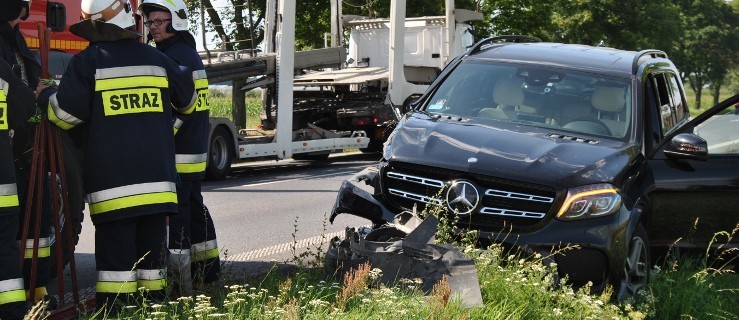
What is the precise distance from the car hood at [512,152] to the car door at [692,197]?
378 millimetres

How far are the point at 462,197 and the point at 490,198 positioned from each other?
165 millimetres

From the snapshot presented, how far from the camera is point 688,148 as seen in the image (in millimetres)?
6980

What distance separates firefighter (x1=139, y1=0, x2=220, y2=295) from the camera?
21.1 ft

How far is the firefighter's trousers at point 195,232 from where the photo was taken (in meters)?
6.41

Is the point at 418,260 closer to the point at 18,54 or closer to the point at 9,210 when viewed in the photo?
the point at 9,210

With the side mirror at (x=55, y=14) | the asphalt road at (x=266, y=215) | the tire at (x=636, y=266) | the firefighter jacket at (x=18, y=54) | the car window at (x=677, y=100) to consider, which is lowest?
the asphalt road at (x=266, y=215)

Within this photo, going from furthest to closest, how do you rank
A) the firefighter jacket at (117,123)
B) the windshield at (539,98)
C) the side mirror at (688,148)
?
the windshield at (539,98) → the side mirror at (688,148) → the firefighter jacket at (117,123)

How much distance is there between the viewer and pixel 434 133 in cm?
702

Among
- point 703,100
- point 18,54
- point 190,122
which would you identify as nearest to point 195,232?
point 190,122

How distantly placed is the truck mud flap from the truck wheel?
950cm

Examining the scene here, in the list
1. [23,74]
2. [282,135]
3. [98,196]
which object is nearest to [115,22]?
[98,196]

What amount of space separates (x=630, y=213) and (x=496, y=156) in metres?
0.84

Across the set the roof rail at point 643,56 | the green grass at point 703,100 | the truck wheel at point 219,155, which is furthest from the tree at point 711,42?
the roof rail at point 643,56

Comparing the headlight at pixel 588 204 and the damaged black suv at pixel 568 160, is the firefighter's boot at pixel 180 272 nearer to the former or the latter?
the damaged black suv at pixel 568 160
